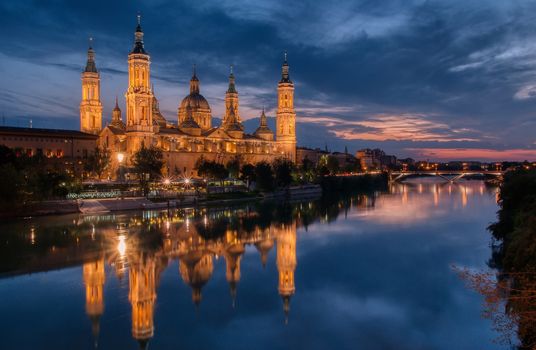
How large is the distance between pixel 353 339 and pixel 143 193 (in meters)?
30.7

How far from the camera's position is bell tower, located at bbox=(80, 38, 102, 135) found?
55094 mm

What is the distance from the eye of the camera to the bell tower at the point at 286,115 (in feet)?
241

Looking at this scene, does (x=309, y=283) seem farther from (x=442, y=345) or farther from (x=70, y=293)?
(x=70, y=293)

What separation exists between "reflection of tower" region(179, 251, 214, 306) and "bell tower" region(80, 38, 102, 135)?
128 ft

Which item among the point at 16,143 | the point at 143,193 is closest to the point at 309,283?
the point at 143,193

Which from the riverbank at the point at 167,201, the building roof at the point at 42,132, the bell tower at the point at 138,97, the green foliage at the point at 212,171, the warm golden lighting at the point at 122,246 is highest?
the bell tower at the point at 138,97

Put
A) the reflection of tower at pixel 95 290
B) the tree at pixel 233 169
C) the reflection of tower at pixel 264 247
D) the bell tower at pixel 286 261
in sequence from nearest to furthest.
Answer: the reflection of tower at pixel 95 290 < the bell tower at pixel 286 261 < the reflection of tower at pixel 264 247 < the tree at pixel 233 169

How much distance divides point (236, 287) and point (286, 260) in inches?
175

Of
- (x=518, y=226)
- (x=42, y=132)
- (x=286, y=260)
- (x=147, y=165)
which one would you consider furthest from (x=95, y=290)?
(x=42, y=132)

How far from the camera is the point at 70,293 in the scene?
14461 millimetres

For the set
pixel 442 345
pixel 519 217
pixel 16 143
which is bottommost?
pixel 442 345


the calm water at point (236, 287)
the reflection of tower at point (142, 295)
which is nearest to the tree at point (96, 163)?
the calm water at point (236, 287)

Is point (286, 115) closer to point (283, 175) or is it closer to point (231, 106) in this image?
point (231, 106)

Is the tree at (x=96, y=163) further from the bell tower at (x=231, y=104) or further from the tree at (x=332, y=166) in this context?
the tree at (x=332, y=166)
